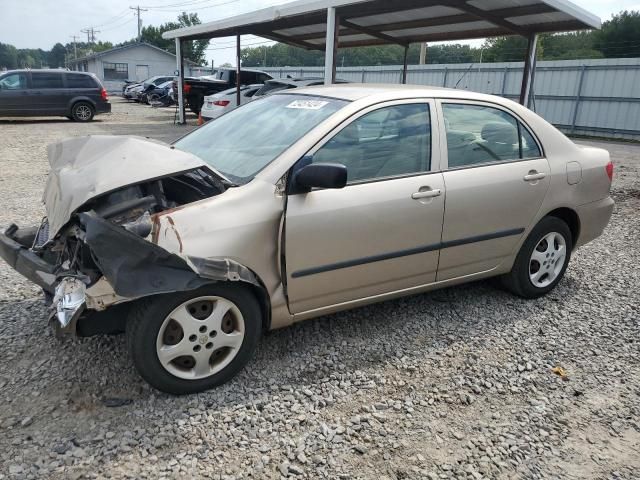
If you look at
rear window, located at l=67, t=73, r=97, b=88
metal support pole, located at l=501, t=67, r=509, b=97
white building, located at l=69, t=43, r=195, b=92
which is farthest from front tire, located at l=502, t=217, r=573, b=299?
white building, located at l=69, t=43, r=195, b=92

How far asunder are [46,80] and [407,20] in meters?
11.8

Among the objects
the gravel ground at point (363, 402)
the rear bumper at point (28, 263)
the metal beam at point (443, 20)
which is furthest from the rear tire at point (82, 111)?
the rear bumper at point (28, 263)

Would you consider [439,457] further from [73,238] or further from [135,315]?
[73,238]

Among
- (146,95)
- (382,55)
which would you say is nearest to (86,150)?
(146,95)

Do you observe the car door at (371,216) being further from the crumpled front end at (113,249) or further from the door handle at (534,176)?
the door handle at (534,176)

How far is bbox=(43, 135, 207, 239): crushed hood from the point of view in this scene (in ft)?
8.62

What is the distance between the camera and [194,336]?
9.00ft

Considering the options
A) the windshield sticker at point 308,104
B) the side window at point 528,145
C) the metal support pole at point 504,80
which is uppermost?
the metal support pole at point 504,80

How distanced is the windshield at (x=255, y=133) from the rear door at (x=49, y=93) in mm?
15155

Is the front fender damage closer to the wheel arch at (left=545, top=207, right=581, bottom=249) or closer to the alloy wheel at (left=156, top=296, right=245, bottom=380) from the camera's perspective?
the alloy wheel at (left=156, top=296, right=245, bottom=380)

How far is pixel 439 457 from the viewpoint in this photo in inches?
97.4

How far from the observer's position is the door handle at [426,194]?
328 cm

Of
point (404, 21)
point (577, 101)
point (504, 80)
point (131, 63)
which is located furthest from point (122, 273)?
point (131, 63)

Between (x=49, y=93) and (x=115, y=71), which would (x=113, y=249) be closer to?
(x=49, y=93)
